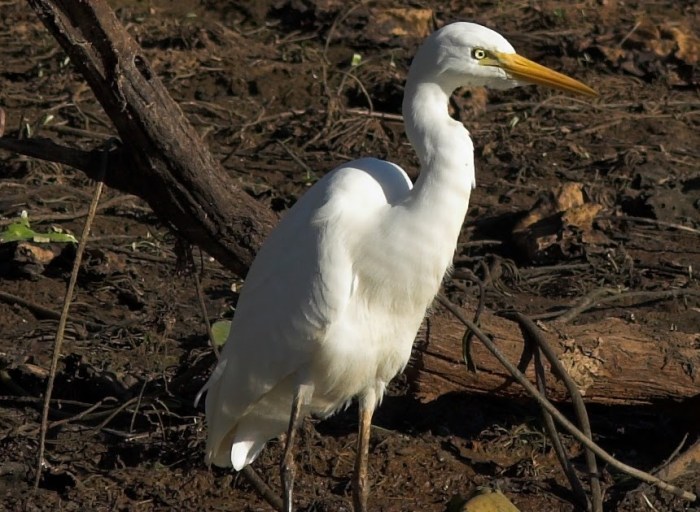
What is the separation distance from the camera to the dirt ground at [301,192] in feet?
15.5

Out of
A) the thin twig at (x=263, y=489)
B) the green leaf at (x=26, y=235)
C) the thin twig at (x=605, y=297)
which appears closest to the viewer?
the thin twig at (x=263, y=489)

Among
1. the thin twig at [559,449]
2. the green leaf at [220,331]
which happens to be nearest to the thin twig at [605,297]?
the thin twig at [559,449]

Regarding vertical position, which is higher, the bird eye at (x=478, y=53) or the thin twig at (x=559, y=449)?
the bird eye at (x=478, y=53)

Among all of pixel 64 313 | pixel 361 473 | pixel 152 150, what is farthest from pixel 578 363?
pixel 64 313

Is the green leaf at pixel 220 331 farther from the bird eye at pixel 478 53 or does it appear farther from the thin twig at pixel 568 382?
the bird eye at pixel 478 53

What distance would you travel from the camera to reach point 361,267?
4.02 meters

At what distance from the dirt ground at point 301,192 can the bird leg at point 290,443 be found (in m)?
0.40

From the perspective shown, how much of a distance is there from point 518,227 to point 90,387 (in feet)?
7.76

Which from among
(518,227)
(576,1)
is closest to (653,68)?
(576,1)

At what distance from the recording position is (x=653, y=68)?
8.16 metres

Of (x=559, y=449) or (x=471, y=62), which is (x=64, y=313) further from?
(x=559, y=449)

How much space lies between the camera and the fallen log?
15.1 ft

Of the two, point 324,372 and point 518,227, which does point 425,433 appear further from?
point 518,227

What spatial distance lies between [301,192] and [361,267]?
2886 mm
